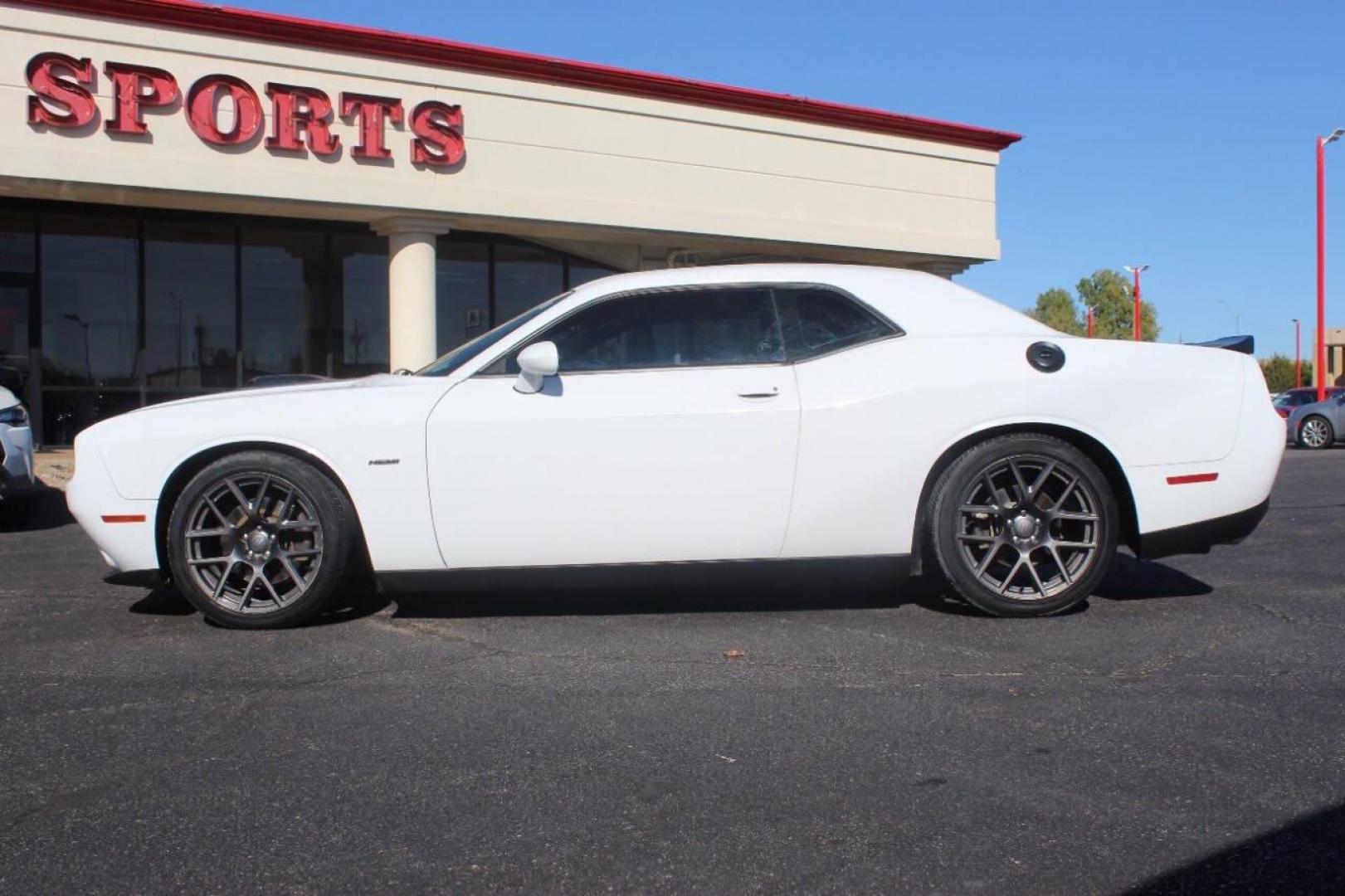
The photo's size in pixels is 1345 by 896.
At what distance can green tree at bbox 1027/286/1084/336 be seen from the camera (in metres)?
91.6

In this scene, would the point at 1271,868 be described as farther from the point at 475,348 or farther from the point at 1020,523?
the point at 475,348

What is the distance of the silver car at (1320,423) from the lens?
21922 millimetres

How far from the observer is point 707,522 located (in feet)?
16.2

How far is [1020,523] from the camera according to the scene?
509cm

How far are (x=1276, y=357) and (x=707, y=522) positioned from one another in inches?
3423

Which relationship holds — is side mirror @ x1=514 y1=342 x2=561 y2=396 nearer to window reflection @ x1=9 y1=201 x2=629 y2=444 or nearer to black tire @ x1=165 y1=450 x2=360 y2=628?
black tire @ x1=165 y1=450 x2=360 y2=628

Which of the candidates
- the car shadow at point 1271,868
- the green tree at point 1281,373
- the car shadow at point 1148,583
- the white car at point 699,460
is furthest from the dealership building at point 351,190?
the green tree at point 1281,373

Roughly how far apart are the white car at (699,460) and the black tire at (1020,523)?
0.01 meters

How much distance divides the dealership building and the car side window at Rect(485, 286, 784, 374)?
9.77 m

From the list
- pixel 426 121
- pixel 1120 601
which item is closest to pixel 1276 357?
pixel 426 121

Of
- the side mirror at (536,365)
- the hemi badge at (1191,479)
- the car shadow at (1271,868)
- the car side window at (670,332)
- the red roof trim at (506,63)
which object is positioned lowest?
the car shadow at (1271,868)

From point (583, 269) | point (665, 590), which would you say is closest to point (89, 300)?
point (583, 269)

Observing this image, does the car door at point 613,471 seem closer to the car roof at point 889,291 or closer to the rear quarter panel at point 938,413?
the rear quarter panel at point 938,413

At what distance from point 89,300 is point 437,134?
4.99m
